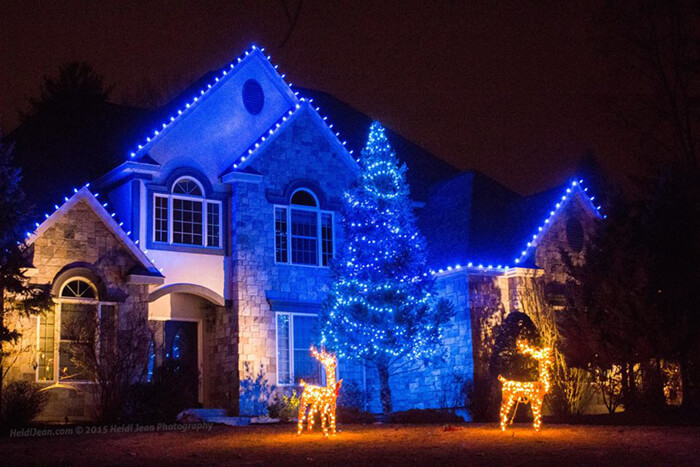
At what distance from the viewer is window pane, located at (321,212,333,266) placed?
25922 mm

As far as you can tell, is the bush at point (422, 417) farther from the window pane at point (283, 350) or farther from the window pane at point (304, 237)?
the window pane at point (304, 237)

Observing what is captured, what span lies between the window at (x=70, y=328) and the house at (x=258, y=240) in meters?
0.08

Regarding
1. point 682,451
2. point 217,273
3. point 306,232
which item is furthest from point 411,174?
point 682,451

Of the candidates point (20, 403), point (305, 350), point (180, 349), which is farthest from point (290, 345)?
point (20, 403)

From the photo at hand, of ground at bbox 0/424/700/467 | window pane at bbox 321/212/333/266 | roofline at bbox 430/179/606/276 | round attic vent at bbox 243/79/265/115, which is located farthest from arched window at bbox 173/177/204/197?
ground at bbox 0/424/700/467

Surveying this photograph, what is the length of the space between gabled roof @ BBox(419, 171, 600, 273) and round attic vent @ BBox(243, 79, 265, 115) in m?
6.44

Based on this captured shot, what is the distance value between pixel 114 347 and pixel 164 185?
5.07 metres

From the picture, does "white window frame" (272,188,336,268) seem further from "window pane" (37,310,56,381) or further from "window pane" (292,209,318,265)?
"window pane" (37,310,56,381)

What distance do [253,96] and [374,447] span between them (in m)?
14.5

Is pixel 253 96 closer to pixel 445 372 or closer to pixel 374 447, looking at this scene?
pixel 445 372

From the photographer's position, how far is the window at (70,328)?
20.2 meters

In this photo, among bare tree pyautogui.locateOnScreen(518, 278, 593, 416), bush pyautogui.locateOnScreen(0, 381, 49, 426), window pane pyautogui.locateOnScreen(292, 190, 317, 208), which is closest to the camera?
bush pyautogui.locateOnScreen(0, 381, 49, 426)

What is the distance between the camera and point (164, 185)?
77.9 ft

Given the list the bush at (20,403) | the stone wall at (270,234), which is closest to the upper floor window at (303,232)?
the stone wall at (270,234)
